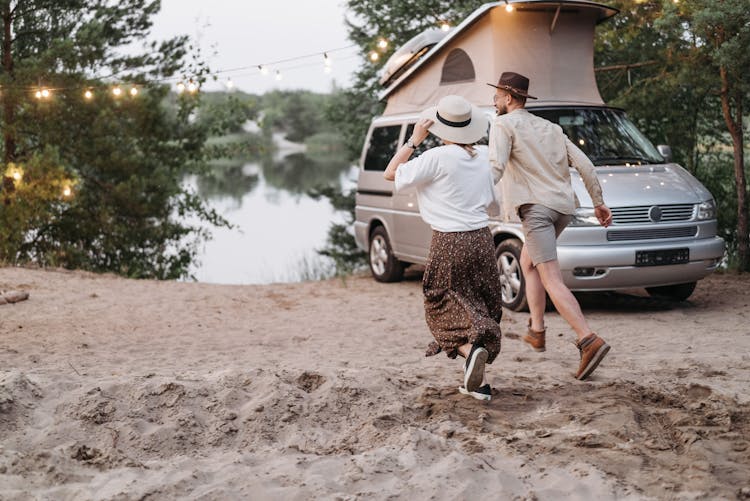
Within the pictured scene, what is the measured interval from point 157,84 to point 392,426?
1447 centimetres

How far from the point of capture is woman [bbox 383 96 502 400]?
16.7ft

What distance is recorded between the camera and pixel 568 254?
816 centimetres

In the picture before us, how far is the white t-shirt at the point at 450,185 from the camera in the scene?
5.06 m

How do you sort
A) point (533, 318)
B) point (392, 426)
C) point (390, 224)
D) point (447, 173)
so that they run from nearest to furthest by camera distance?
point (392, 426) → point (447, 173) → point (533, 318) → point (390, 224)

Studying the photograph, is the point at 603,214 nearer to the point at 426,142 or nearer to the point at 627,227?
the point at 627,227

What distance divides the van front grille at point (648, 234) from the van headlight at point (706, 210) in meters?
0.19

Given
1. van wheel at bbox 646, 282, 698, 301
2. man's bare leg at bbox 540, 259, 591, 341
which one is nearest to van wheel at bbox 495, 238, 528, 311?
van wheel at bbox 646, 282, 698, 301

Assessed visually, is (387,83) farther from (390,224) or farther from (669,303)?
(669,303)

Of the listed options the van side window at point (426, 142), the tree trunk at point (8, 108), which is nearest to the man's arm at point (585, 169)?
the van side window at point (426, 142)

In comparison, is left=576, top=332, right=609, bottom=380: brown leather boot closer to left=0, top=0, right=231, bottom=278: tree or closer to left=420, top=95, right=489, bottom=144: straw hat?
left=420, top=95, right=489, bottom=144: straw hat

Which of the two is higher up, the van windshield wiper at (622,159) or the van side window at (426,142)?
the van side window at (426,142)

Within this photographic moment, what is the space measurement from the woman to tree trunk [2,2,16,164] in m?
13.1

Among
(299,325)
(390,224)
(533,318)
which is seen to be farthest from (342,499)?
(390,224)

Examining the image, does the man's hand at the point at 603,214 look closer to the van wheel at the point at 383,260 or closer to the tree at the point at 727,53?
the tree at the point at 727,53
